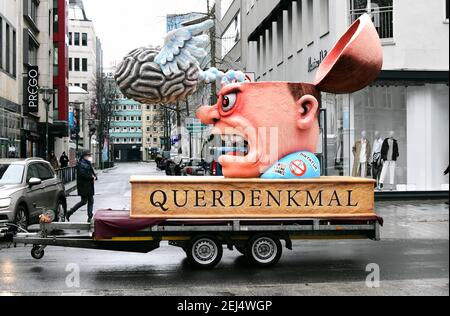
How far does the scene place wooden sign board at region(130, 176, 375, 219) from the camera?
8.54 meters

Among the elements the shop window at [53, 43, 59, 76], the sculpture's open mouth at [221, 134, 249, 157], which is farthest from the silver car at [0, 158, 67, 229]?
the shop window at [53, 43, 59, 76]

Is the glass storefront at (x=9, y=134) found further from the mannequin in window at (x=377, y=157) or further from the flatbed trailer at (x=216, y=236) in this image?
the flatbed trailer at (x=216, y=236)

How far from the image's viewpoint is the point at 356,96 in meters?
Answer: 20.8

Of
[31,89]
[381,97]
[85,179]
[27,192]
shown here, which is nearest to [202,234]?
[27,192]

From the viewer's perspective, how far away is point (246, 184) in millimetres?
8617

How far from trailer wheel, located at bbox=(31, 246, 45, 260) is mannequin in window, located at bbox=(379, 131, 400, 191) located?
13443 millimetres

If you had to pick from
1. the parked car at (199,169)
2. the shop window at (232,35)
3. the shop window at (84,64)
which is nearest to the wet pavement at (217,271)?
the parked car at (199,169)

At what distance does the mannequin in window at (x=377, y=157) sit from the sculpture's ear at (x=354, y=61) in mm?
11683

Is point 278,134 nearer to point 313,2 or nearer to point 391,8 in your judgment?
point 391,8

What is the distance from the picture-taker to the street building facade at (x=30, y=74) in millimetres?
29375

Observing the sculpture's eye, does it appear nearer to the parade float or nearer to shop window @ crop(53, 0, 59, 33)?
the parade float

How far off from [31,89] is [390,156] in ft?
72.3

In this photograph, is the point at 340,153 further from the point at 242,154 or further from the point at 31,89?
the point at 31,89
